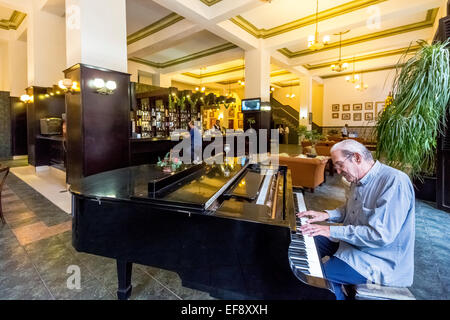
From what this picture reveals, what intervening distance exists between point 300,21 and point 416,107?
5571 millimetres

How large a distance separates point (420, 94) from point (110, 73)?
5.00 m

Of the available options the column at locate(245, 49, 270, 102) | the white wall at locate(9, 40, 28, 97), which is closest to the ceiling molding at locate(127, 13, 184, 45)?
the column at locate(245, 49, 270, 102)

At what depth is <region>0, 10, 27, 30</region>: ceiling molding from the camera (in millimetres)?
7680

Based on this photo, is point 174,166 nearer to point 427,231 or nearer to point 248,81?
point 427,231

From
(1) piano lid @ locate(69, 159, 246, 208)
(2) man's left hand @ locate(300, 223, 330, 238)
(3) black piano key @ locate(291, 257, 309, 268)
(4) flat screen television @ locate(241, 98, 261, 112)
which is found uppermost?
(4) flat screen television @ locate(241, 98, 261, 112)

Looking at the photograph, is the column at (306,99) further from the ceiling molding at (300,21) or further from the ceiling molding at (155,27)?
the ceiling molding at (155,27)

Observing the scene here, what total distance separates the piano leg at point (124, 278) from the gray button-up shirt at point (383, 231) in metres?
1.38

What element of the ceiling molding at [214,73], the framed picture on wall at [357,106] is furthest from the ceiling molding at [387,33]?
the framed picture on wall at [357,106]

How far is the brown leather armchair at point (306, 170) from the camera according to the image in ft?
15.4

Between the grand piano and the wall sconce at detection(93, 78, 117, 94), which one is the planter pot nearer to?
the grand piano

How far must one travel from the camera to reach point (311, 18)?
6.81 m

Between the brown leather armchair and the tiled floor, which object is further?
the brown leather armchair

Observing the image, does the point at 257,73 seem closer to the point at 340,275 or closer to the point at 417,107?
the point at 417,107

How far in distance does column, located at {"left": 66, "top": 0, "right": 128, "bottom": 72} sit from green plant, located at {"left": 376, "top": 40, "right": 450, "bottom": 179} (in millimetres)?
4844
